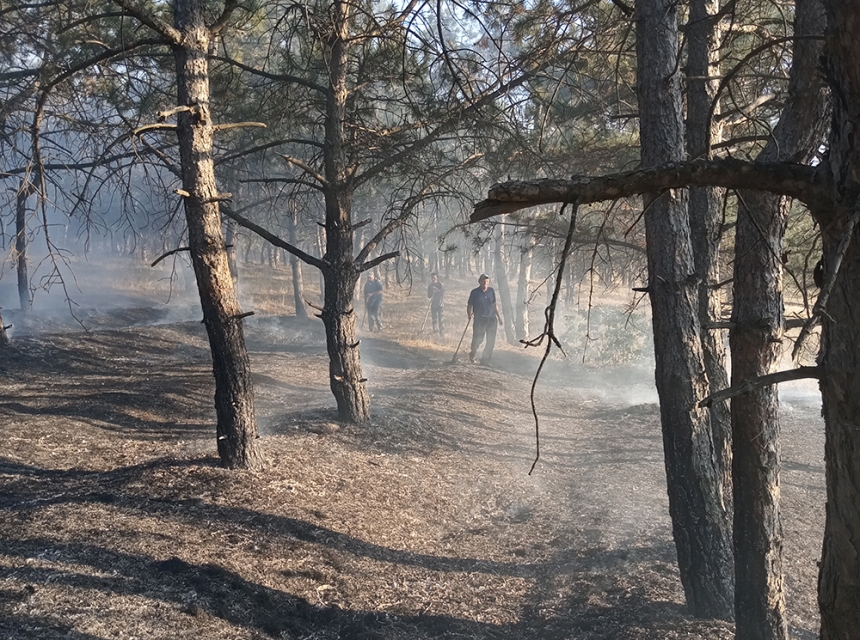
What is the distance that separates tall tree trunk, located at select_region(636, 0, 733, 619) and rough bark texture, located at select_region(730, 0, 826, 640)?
0.45 metres

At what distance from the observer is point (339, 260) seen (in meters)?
8.05

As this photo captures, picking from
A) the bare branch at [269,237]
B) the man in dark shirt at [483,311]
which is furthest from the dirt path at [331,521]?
the man in dark shirt at [483,311]

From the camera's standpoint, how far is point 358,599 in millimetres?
4582

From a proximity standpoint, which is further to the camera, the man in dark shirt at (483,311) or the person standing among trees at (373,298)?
the person standing among trees at (373,298)

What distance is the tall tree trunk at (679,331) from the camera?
4410 mm

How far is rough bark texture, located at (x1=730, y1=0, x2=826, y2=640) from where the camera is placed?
3.79m

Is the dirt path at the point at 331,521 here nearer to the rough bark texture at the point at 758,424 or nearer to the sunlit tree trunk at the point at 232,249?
the rough bark texture at the point at 758,424

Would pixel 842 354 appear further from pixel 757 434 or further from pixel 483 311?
pixel 483 311

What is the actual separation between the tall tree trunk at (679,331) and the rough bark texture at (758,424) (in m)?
0.45

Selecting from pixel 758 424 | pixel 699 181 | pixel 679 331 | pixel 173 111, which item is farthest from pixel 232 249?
pixel 699 181

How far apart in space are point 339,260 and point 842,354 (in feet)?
21.0

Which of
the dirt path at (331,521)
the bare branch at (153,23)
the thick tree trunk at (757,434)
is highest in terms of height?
the bare branch at (153,23)

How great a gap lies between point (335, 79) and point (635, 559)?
19.5 feet

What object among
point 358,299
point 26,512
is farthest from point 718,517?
point 358,299
